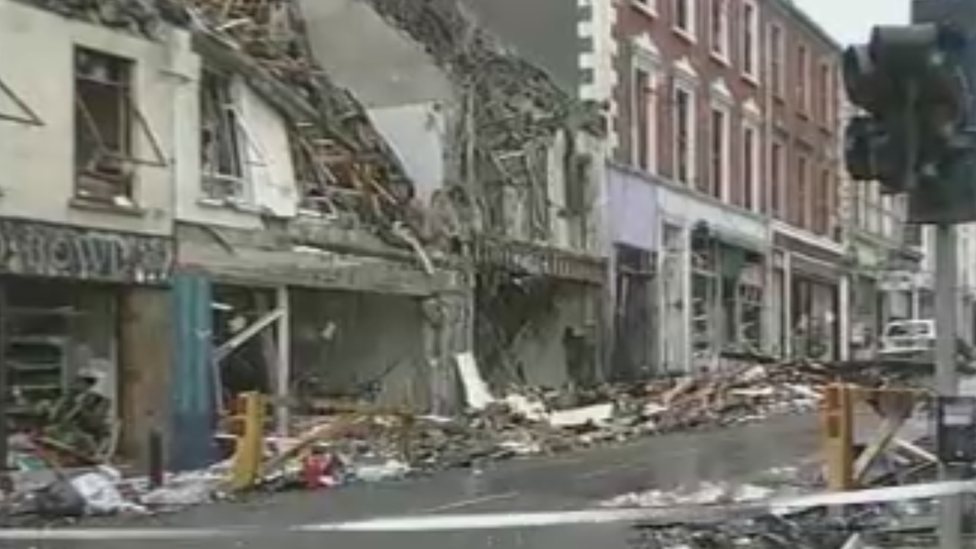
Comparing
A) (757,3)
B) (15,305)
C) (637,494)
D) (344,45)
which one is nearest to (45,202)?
(15,305)

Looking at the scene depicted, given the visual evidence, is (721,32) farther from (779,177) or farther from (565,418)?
(565,418)

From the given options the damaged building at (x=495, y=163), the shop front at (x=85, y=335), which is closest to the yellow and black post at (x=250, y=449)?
the shop front at (x=85, y=335)

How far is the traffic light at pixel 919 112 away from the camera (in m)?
7.79

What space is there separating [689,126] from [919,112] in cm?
3347

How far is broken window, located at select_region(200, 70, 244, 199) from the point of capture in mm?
22438

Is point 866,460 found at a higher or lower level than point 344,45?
lower

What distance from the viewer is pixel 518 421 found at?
2580 cm

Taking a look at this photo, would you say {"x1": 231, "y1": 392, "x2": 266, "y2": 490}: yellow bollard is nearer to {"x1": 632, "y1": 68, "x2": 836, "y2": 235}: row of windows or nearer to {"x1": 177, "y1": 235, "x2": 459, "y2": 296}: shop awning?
{"x1": 177, "y1": 235, "x2": 459, "y2": 296}: shop awning

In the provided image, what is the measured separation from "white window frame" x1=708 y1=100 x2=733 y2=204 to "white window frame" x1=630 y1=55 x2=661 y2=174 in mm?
4133

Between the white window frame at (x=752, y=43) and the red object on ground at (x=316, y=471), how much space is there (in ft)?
93.0

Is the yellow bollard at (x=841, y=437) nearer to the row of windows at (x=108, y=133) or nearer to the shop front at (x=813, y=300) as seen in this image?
the row of windows at (x=108, y=133)

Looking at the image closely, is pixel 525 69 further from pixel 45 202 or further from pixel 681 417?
pixel 45 202

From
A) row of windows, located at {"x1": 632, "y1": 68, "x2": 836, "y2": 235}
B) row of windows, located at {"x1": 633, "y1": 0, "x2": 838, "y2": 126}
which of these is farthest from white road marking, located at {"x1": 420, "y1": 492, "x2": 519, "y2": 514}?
row of windows, located at {"x1": 633, "y1": 0, "x2": 838, "y2": 126}

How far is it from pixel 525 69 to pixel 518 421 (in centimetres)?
955
